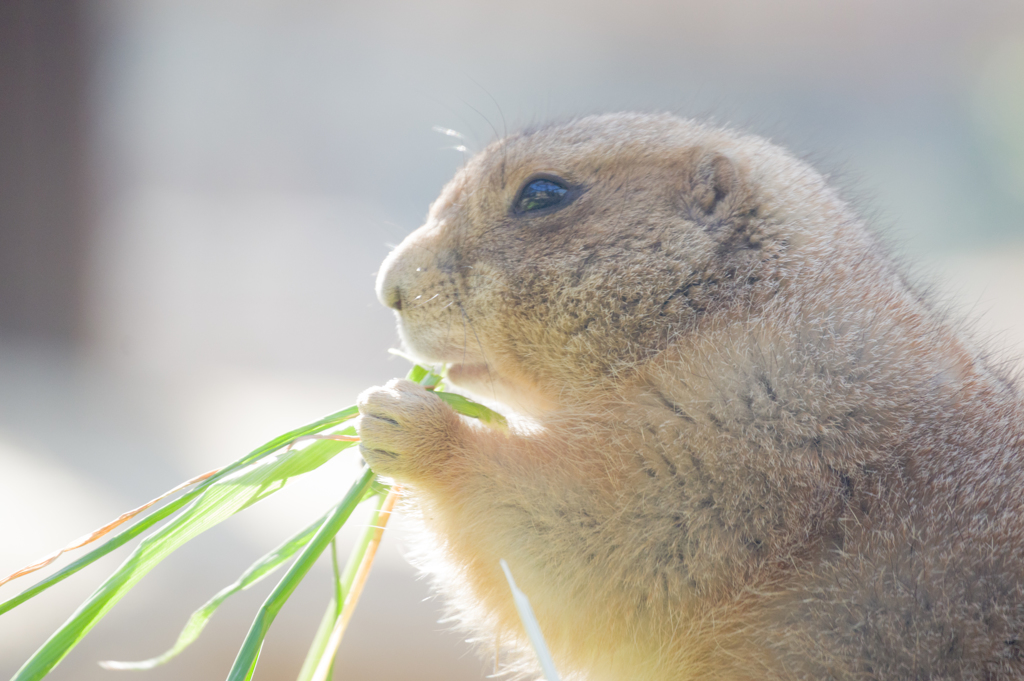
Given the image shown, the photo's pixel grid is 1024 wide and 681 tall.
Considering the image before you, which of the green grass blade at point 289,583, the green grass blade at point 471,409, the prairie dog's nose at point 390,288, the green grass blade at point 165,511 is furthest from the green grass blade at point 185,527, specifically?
the prairie dog's nose at point 390,288

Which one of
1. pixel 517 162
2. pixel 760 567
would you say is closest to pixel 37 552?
pixel 517 162

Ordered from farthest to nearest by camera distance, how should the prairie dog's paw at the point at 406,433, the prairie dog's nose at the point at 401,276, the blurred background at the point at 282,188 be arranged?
the blurred background at the point at 282,188, the prairie dog's nose at the point at 401,276, the prairie dog's paw at the point at 406,433

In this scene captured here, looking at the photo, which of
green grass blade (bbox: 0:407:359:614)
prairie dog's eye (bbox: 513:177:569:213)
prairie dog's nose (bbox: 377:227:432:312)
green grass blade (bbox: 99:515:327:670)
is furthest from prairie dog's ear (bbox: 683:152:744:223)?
green grass blade (bbox: 99:515:327:670)

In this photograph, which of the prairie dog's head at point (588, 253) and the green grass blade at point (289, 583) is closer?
the green grass blade at point (289, 583)

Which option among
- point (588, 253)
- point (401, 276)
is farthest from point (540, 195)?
point (401, 276)

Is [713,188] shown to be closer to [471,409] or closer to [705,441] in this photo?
[705,441]

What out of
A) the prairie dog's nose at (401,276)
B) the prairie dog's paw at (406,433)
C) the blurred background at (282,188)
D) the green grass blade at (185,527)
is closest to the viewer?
the green grass blade at (185,527)

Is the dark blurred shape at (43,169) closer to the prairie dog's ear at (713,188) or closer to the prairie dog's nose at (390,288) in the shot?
the prairie dog's nose at (390,288)
